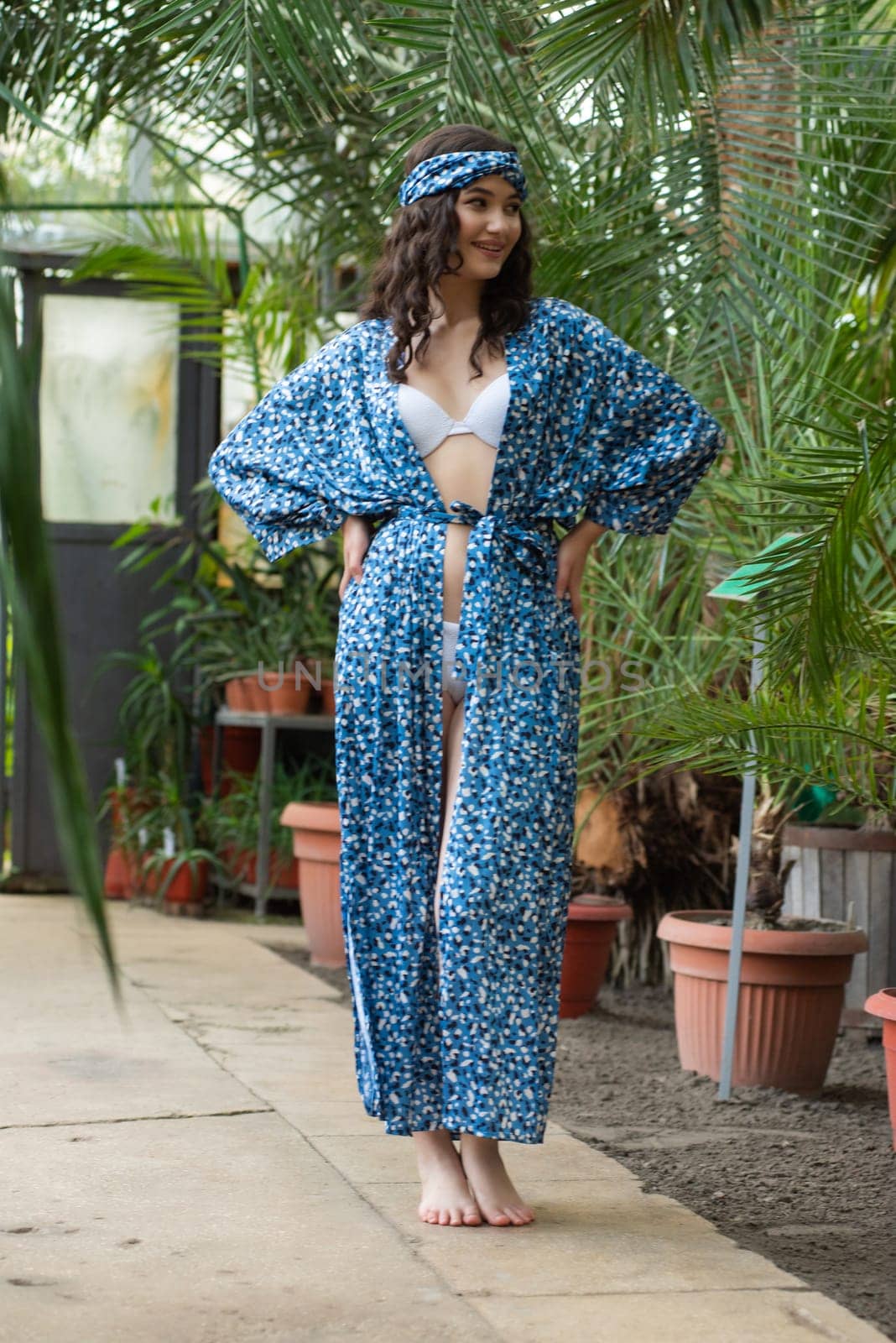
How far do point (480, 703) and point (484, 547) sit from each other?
0.21 metres

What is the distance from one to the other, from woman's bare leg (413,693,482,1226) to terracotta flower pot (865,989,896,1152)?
75 cm

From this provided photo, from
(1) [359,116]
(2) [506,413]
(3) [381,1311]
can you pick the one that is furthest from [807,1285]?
(1) [359,116]

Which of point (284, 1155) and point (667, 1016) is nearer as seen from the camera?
point (284, 1155)

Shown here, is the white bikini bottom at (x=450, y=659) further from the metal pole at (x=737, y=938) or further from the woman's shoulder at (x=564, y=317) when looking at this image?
the metal pole at (x=737, y=938)

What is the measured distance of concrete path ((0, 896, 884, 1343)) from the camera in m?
1.67

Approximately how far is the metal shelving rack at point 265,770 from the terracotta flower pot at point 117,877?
0.34 m

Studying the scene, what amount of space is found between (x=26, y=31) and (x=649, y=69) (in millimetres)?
1440

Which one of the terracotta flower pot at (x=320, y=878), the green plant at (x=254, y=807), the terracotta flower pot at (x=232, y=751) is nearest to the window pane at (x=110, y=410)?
the terracotta flower pot at (x=232, y=751)

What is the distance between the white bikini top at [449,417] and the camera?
216 centimetres

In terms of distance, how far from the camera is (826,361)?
3.18 metres

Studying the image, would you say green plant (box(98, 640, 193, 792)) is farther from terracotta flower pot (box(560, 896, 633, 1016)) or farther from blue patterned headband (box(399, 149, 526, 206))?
blue patterned headband (box(399, 149, 526, 206))

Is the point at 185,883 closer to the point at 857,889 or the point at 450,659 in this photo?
the point at 857,889

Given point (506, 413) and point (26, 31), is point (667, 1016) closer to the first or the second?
point (506, 413)

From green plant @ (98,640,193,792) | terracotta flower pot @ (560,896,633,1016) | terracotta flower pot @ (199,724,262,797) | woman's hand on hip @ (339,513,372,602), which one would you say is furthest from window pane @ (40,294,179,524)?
woman's hand on hip @ (339,513,372,602)
